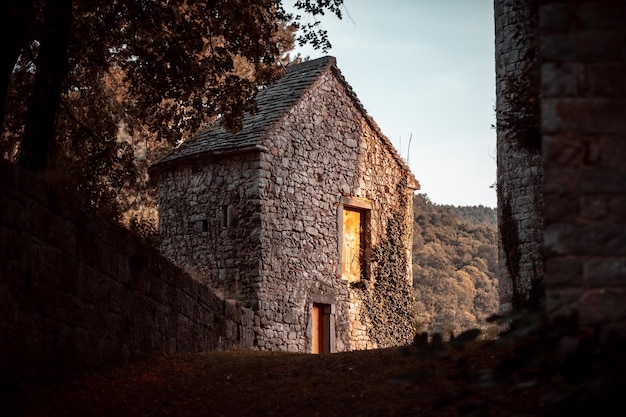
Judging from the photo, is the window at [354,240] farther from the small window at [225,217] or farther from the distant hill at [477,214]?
the distant hill at [477,214]

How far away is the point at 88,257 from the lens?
8445mm

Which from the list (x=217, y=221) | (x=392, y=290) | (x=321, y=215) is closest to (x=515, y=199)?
(x=321, y=215)

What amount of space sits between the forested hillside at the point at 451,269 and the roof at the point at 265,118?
17.1 m

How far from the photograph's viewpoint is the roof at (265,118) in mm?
18234

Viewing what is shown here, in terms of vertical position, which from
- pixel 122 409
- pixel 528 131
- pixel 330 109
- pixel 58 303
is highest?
pixel 330 109

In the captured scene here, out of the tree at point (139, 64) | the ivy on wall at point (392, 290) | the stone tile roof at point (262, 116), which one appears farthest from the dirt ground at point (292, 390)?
the ivy on wall at point (392, 290)

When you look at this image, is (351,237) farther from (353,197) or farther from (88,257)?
(88,257)

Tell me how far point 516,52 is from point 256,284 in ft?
23.4

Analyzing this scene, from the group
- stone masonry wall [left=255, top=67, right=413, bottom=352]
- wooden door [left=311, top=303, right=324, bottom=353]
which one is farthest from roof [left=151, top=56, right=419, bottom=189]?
wooden door [left=311, top=303, right=324, bottom=353]

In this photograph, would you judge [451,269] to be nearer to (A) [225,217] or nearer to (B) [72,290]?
(A) [225,217]

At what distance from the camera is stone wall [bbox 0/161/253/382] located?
6.75 m

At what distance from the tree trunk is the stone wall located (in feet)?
3.78

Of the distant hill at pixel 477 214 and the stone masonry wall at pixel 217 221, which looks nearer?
the stone masonry wall at pixel 217 221

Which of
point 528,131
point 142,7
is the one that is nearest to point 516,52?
point 528,131
